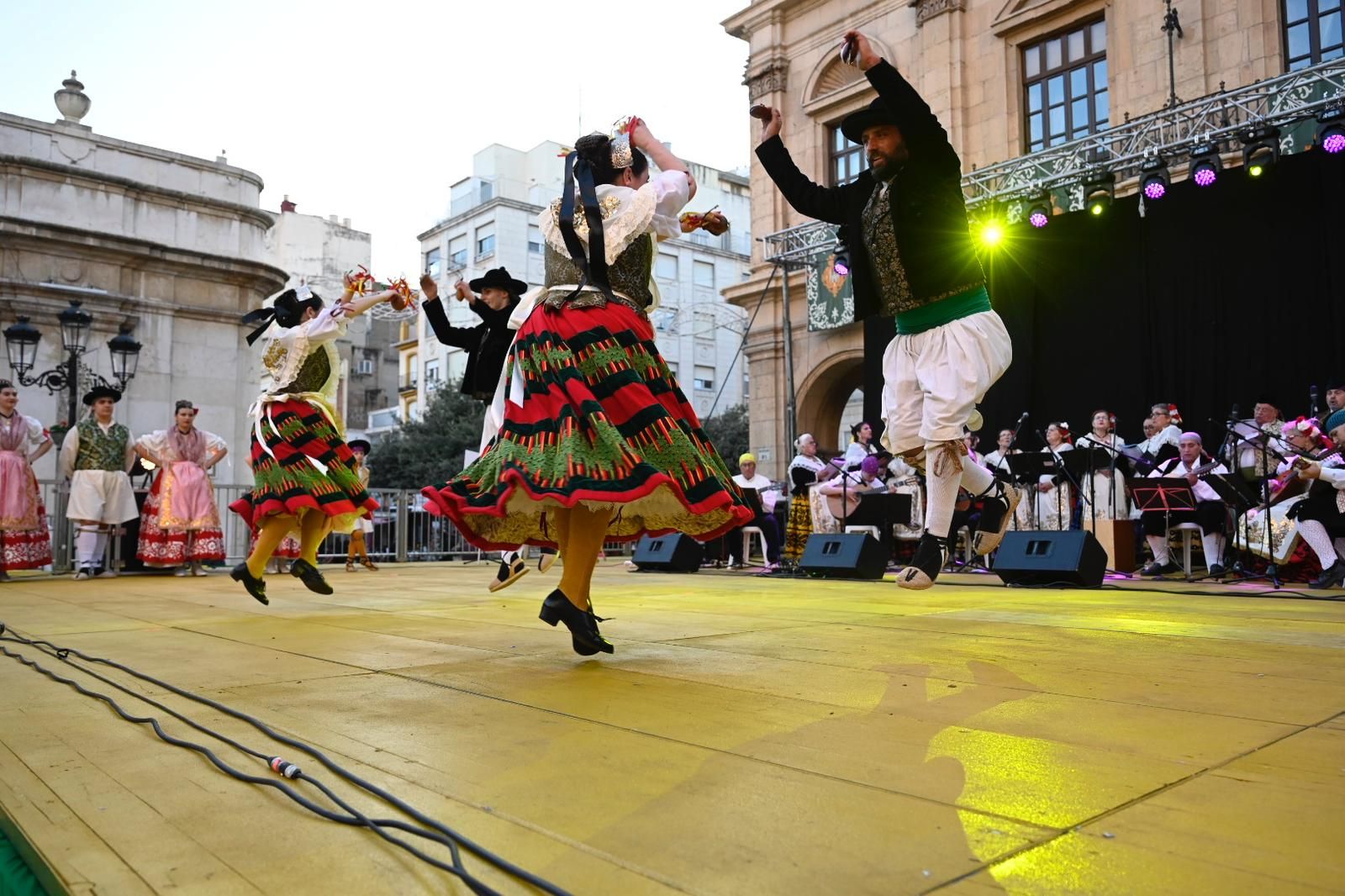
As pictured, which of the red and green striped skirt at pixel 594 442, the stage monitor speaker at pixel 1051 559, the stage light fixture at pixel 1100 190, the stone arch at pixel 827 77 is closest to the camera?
the red and green striped skirt at pixel 594 442

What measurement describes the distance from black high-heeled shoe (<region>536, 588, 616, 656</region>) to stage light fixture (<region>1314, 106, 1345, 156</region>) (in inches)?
441

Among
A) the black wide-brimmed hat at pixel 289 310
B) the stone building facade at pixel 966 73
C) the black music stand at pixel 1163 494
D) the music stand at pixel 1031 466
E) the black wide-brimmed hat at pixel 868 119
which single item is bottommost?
the black music stand at pixel 1163 494

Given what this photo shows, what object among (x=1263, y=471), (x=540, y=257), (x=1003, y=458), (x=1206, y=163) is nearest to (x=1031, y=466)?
(x=1003, y=458)

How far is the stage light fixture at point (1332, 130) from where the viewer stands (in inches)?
410

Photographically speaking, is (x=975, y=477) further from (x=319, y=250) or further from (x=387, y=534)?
(x=319, y=250)

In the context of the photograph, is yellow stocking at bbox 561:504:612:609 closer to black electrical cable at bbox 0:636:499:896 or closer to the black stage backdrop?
black electrical cable at bbox 0:636:499:896

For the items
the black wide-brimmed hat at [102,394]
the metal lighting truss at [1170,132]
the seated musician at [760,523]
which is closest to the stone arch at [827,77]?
the metal lighting truss at [1170,132]

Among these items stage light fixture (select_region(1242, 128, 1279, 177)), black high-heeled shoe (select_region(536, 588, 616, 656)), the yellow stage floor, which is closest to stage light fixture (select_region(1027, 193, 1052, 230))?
stage light fixture (select_region(1242, 128, 1279, 177))

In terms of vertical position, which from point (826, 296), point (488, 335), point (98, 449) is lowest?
point (98, 449)

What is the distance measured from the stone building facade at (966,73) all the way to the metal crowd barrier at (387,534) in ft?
17.1

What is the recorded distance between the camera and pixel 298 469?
5746 millimetres

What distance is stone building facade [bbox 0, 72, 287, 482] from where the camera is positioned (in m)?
15.0

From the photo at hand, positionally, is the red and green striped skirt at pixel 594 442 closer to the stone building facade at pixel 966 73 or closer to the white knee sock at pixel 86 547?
the white knee sock at pixel 86 547

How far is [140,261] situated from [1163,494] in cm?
1545
